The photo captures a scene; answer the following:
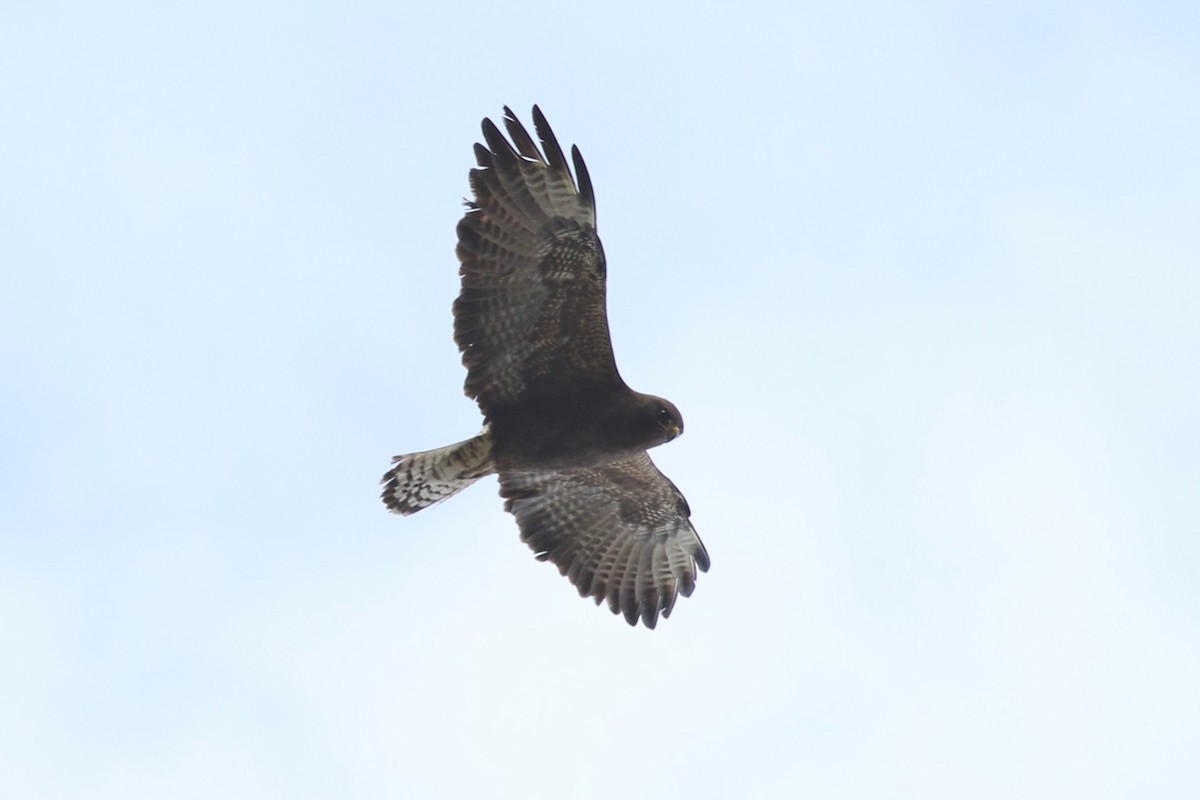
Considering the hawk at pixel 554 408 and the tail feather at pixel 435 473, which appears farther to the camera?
the tail feather at pixel 435 473

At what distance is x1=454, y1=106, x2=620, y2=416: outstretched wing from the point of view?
500 inches

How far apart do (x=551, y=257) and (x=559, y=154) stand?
773 mm

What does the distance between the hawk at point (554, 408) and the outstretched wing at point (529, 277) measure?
0.03 ft

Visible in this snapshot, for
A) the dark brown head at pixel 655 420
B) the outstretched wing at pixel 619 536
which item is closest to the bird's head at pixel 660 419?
the dark brown head at pixel 655 420

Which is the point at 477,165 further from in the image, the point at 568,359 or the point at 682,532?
the point at 682,532

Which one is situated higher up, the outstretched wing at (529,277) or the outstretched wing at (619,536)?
the outstretched wing at (529,277)

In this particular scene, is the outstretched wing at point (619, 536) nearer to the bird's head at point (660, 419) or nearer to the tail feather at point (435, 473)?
the tail feather at point (435, 473)

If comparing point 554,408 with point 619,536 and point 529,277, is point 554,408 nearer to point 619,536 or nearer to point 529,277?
point 529,277

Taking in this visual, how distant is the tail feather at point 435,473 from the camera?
13.8m

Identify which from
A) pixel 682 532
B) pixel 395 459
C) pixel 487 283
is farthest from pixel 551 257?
pixel 682 532

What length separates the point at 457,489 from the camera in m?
14.3

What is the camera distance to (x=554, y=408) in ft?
44.2

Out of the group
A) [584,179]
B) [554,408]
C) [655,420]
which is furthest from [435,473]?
[584,179]

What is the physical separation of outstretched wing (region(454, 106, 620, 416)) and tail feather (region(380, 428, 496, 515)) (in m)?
0.46
